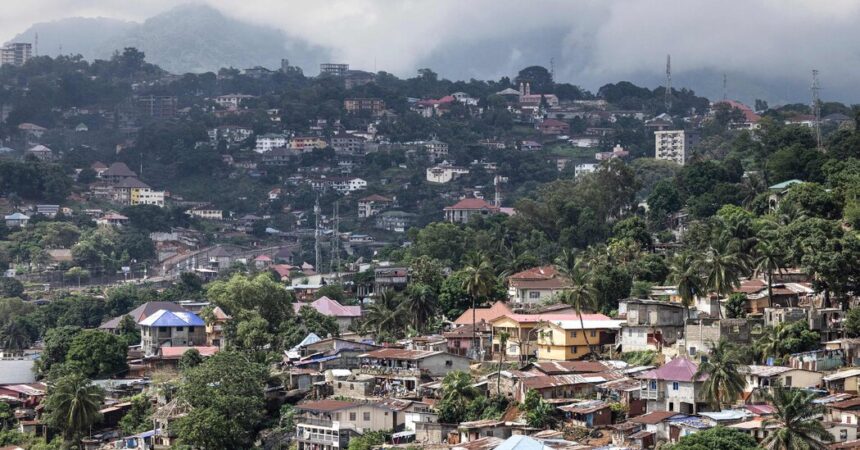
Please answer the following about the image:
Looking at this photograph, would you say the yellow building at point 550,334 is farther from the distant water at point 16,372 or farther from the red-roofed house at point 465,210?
the red-roofed house at point 465,210

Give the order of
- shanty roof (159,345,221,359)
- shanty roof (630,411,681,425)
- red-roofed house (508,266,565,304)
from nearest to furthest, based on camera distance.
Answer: shanty roof (630,411,681,425)
shanty roof (159,345,221,359)
red-roofed house (508,266,565,304)

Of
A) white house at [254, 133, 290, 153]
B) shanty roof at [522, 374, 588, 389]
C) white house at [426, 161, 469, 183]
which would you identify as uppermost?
white house at [254, 133, 290, 153]

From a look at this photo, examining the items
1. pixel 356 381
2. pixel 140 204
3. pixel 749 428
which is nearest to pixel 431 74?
pixel 140 204

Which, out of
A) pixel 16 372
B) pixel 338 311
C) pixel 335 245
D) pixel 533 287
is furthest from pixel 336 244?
pixel 533 287

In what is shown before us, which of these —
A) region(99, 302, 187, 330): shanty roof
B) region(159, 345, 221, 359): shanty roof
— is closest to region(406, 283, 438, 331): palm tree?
region(159, 345, 221, 359): shanty roof

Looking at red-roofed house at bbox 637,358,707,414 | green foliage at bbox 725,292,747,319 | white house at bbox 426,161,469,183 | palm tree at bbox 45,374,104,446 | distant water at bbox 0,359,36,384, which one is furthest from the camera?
white house at bbox 426,161,469,183

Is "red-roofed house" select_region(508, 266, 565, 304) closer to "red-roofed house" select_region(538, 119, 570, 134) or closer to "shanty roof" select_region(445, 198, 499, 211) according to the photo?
"shanty roof" select_region(445, 198, 499, 211)

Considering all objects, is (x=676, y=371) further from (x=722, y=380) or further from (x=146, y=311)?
(x=146, y=311)

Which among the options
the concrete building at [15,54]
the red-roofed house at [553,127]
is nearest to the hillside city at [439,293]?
the red-roofed house at [553,127]
